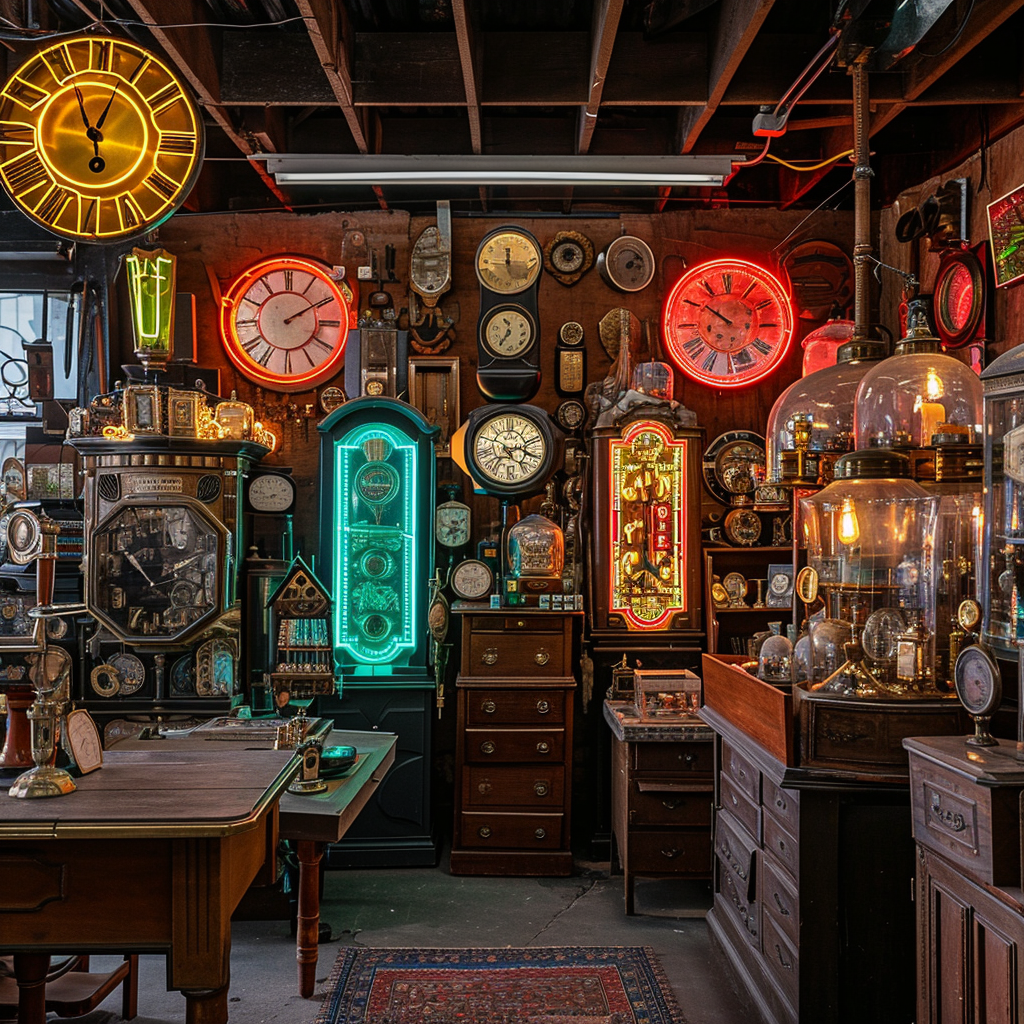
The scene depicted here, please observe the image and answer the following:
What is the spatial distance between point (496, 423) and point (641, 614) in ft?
4.67

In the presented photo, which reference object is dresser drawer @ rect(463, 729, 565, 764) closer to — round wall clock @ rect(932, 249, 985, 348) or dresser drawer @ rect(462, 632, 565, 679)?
dresser drawer @ rect(462, 632, 565, 679)

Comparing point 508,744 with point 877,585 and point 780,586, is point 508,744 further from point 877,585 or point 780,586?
point 877,585

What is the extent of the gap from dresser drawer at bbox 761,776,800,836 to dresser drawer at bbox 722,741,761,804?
71mm

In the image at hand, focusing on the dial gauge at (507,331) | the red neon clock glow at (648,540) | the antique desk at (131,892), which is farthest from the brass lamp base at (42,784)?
the dial gauge at (507,331)

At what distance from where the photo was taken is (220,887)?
2.33m

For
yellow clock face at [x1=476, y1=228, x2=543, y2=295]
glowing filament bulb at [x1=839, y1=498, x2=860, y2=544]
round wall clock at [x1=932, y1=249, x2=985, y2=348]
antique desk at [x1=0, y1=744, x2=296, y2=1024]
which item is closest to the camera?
antique desk at [x1=0, y1=744, x2=296, y2=1024]

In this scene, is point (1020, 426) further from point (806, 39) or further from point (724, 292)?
point (724, 292)

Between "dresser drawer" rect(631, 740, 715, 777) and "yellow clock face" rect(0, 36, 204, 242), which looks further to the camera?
"dresser drawer" rect(631, 740, 715, 777)

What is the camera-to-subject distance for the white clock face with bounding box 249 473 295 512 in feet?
18.3

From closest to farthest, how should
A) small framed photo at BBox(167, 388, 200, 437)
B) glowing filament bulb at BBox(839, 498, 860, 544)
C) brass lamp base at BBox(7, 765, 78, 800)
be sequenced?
brass lamp base at BBox(7, 765, 78, 800)
glowing filament bulb at BBox(839, 498, 860, 544)
small framed photo at BBox(167, 388, 200, 437)

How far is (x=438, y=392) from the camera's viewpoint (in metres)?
5.88

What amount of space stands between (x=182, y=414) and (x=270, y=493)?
2.55ft

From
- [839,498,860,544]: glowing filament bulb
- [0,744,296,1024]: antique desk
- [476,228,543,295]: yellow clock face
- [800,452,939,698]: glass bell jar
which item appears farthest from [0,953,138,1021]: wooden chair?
[476,228,543,295]: yellow clock face

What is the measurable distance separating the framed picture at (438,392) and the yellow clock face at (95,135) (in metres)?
2.54
